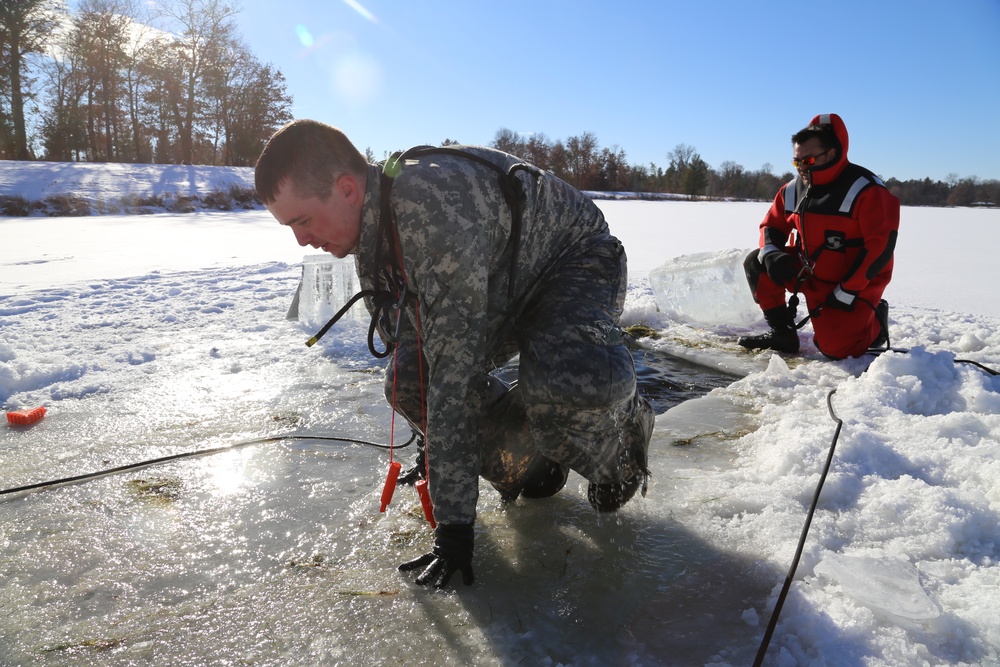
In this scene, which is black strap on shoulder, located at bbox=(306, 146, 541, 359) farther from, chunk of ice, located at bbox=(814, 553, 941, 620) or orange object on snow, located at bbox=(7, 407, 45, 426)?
orange object on snow, located at bbox=(7, 407, 45, 426)

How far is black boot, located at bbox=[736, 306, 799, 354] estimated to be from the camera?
4.09 meters

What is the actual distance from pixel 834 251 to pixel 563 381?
294 centimetres

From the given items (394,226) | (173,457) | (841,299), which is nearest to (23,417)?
(173,457)

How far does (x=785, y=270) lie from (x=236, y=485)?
11.2 ft

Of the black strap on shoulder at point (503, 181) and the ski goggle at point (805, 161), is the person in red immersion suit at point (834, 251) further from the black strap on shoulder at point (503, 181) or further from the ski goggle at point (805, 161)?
the black strap on shoulder at point (503, 181)

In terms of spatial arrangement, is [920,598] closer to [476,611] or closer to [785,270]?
[476,611]

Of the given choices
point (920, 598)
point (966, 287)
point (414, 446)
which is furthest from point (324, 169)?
point (966, 287)

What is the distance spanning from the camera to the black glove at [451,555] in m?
1.69

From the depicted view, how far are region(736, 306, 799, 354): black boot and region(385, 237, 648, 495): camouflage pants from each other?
2.46 meters

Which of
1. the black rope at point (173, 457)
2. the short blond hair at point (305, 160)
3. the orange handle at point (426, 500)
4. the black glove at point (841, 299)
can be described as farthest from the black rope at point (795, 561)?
the short blond hair at point (305, 160)

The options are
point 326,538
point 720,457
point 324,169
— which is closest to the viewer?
point 324,169

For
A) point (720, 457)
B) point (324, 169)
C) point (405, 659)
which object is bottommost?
point (405, 659)

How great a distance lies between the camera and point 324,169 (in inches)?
62.7

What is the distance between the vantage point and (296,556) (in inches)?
72.9
